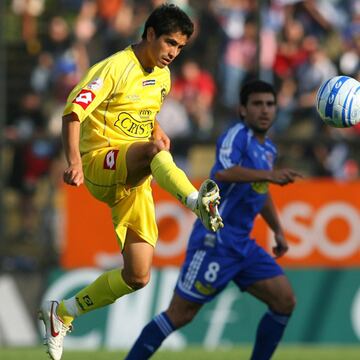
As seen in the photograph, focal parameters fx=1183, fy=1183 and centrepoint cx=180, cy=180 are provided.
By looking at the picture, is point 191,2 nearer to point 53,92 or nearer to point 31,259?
point 53,92

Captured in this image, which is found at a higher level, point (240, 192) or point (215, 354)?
point (240, 192)

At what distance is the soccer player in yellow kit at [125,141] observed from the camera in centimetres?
735

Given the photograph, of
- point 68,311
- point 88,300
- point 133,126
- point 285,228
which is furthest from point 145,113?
point 285,228

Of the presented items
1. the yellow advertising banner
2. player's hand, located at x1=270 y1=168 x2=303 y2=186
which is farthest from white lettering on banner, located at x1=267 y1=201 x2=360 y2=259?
player's hand, located at x1=270 y1=168 x2=303 y2=186

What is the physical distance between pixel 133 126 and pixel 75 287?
4733 millimetres

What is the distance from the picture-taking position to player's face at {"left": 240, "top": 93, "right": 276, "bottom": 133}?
8617 millimetres

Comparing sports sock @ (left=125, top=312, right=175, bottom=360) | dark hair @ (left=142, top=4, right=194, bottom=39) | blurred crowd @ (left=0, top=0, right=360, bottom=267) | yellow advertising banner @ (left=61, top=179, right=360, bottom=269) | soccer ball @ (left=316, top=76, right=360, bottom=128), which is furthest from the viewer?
blurred crowd @ (left=0, top=0, right=360, bottom=267)

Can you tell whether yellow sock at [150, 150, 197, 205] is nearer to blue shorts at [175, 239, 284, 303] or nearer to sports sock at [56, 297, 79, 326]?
sports sock at [56, 297, 79, 326]

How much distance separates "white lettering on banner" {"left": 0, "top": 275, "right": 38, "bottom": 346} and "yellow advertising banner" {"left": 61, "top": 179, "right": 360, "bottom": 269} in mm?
648

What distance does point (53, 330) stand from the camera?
7.83 meters

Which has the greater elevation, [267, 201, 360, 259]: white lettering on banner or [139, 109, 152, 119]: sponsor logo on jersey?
[139, 109, 152, 119]: sponsor logo on jersey

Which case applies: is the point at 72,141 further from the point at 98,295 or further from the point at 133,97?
the point at 98,295

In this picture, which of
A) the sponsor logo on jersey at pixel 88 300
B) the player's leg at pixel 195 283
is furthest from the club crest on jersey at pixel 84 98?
the player's leg at pixel 195 283

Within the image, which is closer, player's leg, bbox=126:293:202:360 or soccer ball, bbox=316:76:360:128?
soccer ball, bbox=316:76:360:128
